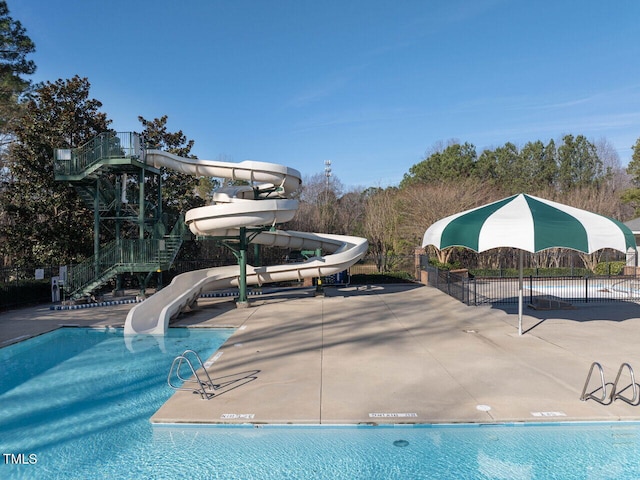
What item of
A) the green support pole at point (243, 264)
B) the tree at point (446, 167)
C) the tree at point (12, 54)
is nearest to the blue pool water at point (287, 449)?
the green support pole at point (243, 264)

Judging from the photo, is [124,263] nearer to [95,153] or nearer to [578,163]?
[95,153]

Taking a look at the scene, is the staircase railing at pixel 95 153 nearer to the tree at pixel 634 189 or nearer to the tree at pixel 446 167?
the tree at pixel 446 167

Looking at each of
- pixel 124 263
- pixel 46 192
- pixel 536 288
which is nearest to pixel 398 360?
pixel 124 263

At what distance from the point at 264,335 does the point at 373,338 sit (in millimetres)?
3307

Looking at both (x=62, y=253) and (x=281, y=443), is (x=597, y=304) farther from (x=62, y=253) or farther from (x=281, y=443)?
(x=62, y=253)

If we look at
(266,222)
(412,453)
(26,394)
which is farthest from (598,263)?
(26,394)

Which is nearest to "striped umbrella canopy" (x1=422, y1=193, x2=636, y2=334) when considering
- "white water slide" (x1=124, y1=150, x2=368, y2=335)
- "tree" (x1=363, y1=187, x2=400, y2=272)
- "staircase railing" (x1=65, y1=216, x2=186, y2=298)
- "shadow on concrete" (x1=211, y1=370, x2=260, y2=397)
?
"shadow on concrete" (x1=211, y1=370, x2=260, y2=397)

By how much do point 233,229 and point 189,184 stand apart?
10785 millimetres

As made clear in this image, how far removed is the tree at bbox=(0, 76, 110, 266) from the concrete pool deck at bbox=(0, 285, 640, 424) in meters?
6.31

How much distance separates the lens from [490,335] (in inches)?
493

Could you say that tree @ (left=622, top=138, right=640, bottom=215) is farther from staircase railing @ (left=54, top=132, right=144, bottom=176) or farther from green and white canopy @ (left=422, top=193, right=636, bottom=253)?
staircase railing @ (left=54, top=132, right=144, bottom=176)

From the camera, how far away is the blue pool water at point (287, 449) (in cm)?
548

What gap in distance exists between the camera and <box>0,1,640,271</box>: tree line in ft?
74.4

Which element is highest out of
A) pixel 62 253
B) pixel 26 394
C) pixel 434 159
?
pixel 434 159
